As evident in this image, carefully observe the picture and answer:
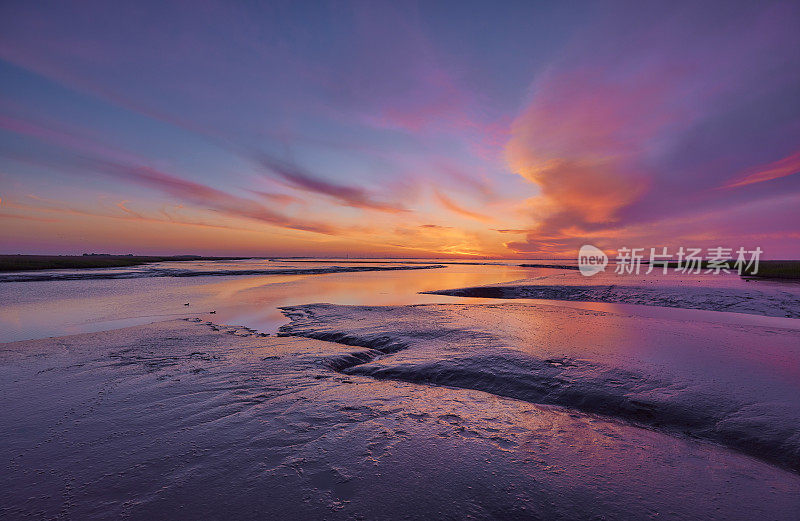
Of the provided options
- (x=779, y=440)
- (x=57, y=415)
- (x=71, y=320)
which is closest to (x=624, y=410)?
(x=779, y=440)

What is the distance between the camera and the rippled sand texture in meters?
3.11

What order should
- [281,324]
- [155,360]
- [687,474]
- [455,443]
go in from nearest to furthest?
[687,474] < [455,443] < [155,360] < [281,324]

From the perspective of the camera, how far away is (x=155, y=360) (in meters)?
7.83

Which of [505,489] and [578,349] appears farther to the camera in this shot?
[578,349]

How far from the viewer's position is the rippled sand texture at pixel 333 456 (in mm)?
3105

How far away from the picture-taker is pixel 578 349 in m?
8.73

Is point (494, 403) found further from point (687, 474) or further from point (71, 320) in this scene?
point (71, 320)

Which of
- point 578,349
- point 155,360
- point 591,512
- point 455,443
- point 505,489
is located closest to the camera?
point 591,512

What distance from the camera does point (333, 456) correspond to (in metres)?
3.90

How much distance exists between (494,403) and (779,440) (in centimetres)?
375

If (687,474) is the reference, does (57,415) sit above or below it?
below

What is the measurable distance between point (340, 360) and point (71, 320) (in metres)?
13.3

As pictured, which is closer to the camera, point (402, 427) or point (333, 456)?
point (333, 456)

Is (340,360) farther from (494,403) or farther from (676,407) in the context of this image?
(676,407)
